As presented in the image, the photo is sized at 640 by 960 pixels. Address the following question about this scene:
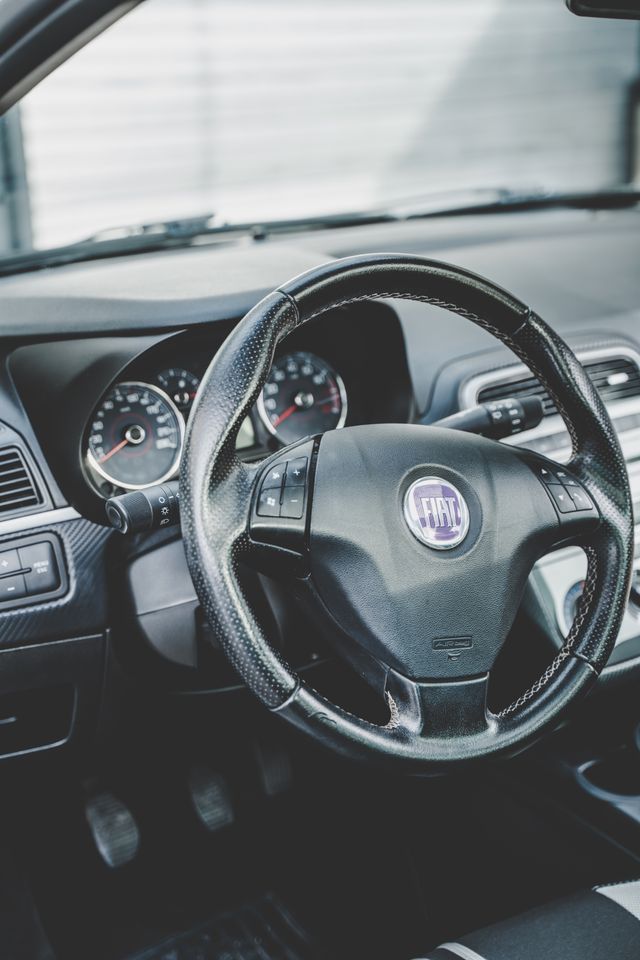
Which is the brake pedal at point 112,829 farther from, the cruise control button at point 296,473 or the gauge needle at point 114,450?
the cruise control button at point 296,473

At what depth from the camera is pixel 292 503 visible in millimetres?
1271

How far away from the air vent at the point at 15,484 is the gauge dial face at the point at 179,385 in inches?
10.5

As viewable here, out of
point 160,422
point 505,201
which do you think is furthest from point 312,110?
point 160,422

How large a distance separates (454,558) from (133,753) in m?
0.97

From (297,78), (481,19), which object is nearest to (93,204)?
(297,78)

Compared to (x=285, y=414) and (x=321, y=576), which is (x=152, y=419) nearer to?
(x=285, y=414)

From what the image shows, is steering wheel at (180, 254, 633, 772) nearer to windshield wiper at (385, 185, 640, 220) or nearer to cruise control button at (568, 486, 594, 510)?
cruise control button at (568, 486, 594, 510)

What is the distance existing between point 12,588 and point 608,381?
3.89ft

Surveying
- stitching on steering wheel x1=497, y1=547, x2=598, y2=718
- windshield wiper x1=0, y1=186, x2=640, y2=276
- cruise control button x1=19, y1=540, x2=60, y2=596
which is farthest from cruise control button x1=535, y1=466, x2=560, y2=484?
windshield wiper x1=0, y1=186, x2=640, y2=276

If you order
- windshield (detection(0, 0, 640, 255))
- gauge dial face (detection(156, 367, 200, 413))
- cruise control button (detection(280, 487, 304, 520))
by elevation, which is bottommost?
cruise control button (detection(280, 487, 304, 520))

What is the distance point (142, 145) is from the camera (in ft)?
15.3

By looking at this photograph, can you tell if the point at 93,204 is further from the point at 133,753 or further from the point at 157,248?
the point at 133,753

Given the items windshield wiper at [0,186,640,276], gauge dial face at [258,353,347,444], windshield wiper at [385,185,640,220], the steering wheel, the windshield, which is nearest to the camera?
the steering wheel

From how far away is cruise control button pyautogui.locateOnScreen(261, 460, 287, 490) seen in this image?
4.17ft
